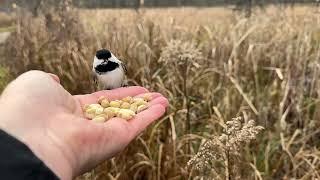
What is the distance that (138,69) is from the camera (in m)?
3.27

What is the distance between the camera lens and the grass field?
2510 millimetres

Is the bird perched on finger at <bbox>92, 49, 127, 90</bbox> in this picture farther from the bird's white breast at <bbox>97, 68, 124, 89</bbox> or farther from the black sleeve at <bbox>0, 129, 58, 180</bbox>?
the black sleeve at <bbox>0, 129, 58, 180</bbox>

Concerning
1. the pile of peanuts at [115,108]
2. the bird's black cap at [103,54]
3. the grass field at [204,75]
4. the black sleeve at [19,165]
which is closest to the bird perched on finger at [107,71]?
the bird's black cap at [103,54]

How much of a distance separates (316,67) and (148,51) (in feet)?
2.91

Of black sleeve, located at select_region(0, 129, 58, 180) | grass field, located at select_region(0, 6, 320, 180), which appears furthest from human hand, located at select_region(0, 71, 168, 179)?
grass field, located at select_region(0, 6, 320, 180)

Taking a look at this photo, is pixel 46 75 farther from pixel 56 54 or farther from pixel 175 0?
pixel 175 0

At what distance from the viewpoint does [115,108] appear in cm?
176

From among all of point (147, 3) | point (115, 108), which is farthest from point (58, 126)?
point (147, 3)

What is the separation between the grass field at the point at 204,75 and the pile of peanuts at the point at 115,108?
24 centimetres

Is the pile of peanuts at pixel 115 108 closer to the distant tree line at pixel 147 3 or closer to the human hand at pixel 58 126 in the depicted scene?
the human hand at pixel 58 126

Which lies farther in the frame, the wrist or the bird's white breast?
the bird's white breast

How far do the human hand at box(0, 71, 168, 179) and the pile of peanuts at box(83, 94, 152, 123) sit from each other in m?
0.03

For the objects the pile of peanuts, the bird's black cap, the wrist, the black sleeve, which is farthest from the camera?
the bird's black cap

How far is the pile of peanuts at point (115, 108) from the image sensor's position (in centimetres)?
161
